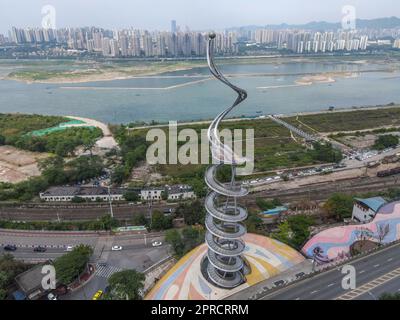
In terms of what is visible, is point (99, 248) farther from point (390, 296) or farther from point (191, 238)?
point (390, 296)

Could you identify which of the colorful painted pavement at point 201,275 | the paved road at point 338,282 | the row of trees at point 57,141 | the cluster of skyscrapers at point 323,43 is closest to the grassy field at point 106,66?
the cluster of skyscrapers at point 323,43

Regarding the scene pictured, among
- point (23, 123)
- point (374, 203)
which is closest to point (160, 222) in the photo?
point (374, 203)

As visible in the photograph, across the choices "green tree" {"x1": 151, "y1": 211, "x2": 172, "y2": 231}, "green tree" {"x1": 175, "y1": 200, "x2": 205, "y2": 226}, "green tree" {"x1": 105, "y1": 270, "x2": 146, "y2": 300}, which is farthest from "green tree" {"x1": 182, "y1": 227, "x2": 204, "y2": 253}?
"green tree" {"x1": 105, "y1": 270, "x2": 146, "y2": 300}

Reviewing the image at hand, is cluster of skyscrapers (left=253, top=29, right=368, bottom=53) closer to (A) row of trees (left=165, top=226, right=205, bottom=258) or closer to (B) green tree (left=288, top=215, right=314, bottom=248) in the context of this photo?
(B) green tree (left=288, top=215, right=314, bottom=248)

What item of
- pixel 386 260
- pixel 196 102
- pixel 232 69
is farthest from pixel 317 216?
pixel 232 69

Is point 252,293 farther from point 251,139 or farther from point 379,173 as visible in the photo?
point 251,139

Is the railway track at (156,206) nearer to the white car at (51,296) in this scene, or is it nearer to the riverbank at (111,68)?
the white car at (51,296)
